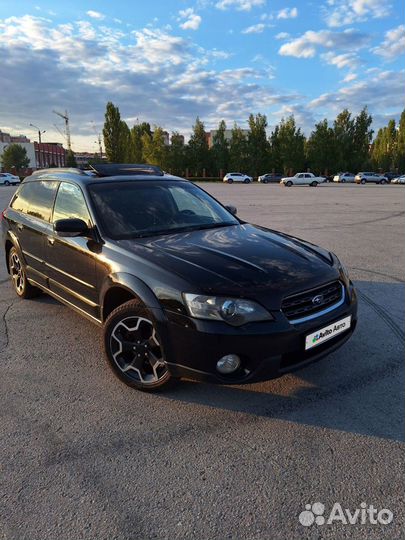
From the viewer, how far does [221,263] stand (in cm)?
301

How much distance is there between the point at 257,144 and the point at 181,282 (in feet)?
217

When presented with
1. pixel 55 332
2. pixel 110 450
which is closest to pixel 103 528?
pixel 110 450

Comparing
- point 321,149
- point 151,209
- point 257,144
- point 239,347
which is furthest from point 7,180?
point 239,347

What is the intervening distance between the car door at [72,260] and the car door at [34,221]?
19 centimetres

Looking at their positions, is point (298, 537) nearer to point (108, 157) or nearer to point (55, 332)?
point (55, 332)

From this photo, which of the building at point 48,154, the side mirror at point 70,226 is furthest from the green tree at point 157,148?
the side mirror at point 70,226

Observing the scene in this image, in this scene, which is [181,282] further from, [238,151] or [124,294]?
[238,151]

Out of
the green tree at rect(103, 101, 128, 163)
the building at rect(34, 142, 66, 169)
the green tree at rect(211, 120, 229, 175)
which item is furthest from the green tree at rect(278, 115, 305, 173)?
the building at rect(34, 142, 66, 169)

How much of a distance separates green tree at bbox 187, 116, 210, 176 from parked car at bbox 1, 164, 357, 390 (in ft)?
206

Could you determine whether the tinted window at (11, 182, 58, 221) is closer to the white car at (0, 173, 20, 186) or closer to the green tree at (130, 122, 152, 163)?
the white car at (0, 173, 20, 186)

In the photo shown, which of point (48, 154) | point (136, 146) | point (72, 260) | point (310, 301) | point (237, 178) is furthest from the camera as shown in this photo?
point (48, 154)

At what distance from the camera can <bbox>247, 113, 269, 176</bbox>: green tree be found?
6456 centimetres

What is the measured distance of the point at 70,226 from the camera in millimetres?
3432

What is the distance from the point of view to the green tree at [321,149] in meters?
63.8
